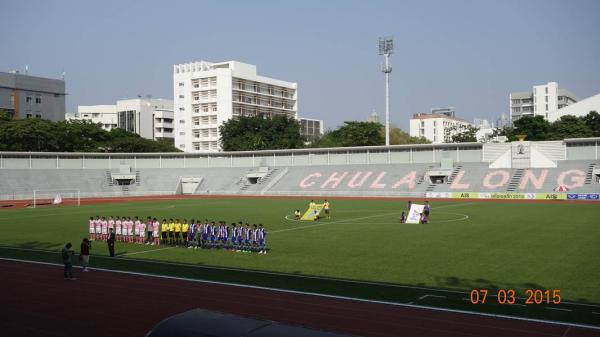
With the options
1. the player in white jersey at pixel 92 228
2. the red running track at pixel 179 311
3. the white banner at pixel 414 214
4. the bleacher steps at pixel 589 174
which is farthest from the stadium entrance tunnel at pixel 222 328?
the bleacher steps at pixel 589 174

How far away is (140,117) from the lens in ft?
422

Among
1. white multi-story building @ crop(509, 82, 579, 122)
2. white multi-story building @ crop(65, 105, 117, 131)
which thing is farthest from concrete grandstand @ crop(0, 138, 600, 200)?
white multi-story building @ crop(509, 82, 579, 122)

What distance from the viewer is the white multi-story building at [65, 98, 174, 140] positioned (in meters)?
129

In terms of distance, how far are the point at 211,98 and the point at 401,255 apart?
93.1 m

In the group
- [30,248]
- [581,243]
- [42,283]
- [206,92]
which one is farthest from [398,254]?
[206,92]

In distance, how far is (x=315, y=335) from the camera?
6355 millimetres

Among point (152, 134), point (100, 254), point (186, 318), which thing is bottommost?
point (100, 254)

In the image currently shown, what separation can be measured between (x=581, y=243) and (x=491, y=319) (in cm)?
1270

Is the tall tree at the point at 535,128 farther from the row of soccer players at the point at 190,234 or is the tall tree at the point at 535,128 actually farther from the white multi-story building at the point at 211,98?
the row of soccer players at the point at 190,234

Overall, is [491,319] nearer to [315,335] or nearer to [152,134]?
[315,335]

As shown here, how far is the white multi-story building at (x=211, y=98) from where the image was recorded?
352 feet

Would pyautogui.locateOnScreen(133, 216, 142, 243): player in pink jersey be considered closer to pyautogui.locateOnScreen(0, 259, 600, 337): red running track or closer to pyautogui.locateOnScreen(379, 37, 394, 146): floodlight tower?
pyautogui.locateOnScreen(0, 259, 600, 337): red running track

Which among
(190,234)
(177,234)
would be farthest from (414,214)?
(177,234)

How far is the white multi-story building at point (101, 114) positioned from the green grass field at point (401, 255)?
103571 millimetres
